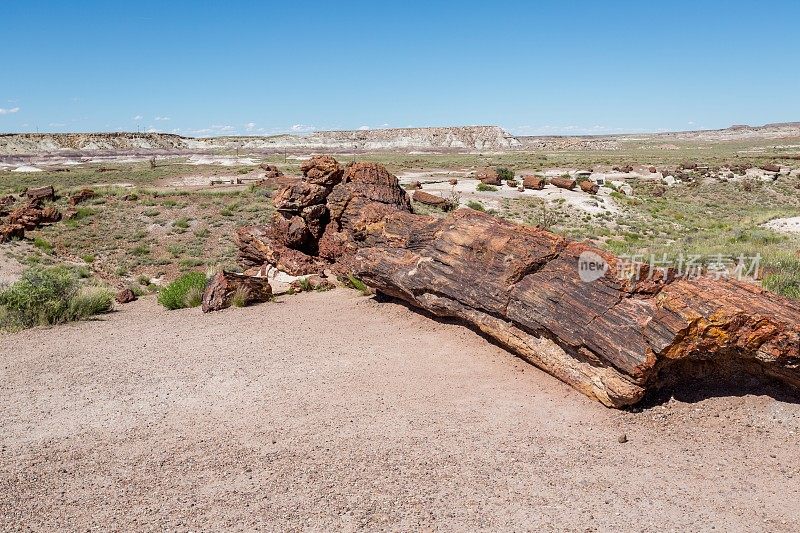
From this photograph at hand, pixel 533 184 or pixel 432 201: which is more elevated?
pixel 533 184

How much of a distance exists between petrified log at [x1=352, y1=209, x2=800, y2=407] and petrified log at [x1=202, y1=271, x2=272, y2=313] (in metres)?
4.28

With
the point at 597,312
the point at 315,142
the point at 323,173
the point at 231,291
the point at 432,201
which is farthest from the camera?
A: the point at 315,142

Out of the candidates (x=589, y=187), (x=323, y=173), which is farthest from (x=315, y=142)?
(x=323, y=173)

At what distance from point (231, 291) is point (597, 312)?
7857 mm

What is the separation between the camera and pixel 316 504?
522 cm

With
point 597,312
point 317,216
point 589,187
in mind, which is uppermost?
point 597,312

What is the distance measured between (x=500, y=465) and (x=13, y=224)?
2601 centimetres

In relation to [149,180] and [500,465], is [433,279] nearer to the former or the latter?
[500,465]

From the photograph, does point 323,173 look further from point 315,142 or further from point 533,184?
point 315,142

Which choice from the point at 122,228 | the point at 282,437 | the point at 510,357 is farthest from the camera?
the point at 122,228

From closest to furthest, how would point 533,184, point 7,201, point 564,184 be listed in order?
point 7,201
point 533,184
point 564,184

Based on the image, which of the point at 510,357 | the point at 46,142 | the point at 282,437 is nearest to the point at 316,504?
the point at 282,437

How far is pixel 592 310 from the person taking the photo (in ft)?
A: 22.5

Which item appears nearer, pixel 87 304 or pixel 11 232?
pixel 87 304
